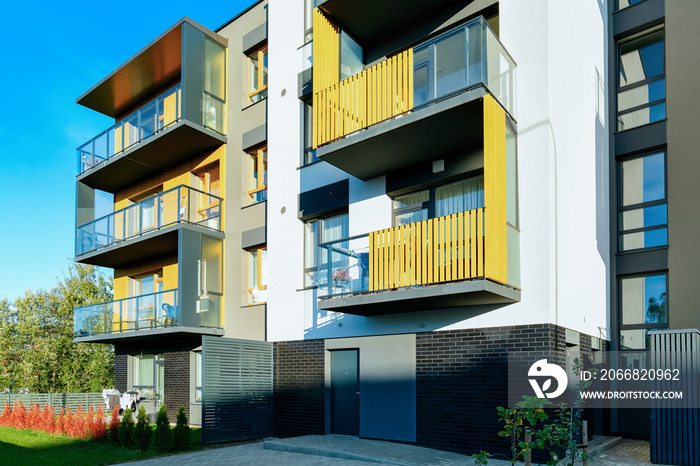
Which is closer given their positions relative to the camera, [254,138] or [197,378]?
[254,138]

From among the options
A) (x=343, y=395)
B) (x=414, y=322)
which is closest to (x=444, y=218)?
(x=414, y=322)

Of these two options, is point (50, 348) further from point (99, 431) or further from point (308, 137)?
point (308, 137)

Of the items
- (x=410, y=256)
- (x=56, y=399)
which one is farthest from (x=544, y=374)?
(x=56, y=399)

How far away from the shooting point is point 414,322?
1184 cm

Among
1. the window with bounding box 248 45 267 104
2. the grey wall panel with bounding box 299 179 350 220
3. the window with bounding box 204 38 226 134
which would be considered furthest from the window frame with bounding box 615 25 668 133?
the window with bounding box 204 38 226 134

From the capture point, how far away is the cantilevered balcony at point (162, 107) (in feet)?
56.0

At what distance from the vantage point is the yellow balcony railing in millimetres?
9930

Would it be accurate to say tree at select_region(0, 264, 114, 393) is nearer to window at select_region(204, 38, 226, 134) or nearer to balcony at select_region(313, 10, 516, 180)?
window at select_region(204, 38, 226, 134)

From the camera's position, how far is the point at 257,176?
55.4 ft

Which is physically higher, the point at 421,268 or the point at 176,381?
the point at 421,268

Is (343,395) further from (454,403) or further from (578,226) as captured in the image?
(578,226)

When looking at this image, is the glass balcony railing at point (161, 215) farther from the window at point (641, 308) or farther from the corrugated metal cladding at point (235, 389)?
the window at point (641, 308)

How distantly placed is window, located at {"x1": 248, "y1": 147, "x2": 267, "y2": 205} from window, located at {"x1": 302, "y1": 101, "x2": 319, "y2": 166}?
6.42 ft

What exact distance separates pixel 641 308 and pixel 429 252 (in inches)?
230
